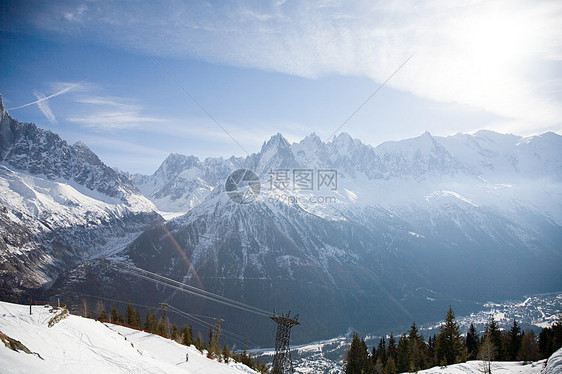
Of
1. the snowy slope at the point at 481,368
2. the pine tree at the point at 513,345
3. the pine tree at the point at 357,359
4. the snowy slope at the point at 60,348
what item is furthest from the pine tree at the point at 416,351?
the snowy slope at the point at 60,348

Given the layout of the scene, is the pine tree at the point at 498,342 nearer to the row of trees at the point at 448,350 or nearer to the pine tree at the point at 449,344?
the row of trees at the point at 448,350

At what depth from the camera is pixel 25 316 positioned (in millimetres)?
24578

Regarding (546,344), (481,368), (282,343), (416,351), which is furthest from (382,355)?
(481,368)

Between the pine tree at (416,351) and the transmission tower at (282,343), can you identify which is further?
the pine tree at (416,351)

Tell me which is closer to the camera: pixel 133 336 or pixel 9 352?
pixel 9 352

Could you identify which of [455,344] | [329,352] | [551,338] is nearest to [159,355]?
[455,344]

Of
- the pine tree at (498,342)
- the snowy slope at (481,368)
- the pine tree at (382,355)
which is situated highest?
the snowy slope at (481,368)

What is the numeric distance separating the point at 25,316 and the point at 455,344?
58376 millimetres

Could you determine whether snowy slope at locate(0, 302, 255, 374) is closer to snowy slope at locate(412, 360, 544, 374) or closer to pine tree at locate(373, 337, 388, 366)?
snowy slope at locate(412, 360, 544, 374)

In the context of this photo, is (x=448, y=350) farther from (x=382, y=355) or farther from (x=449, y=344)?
(x=382, y=355)

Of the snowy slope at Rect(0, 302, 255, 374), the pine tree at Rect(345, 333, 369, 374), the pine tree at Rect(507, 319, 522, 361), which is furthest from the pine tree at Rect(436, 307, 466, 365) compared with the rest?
the snowy slope at Rect(0, 302, 255, 374)

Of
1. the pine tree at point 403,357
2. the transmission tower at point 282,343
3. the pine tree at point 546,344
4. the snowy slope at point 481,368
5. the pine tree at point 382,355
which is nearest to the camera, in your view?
the snowy slope at point 481,368

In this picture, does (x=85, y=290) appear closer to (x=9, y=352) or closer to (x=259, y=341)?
(x=259, y=341)

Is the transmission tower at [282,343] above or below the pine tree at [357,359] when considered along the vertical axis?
above
